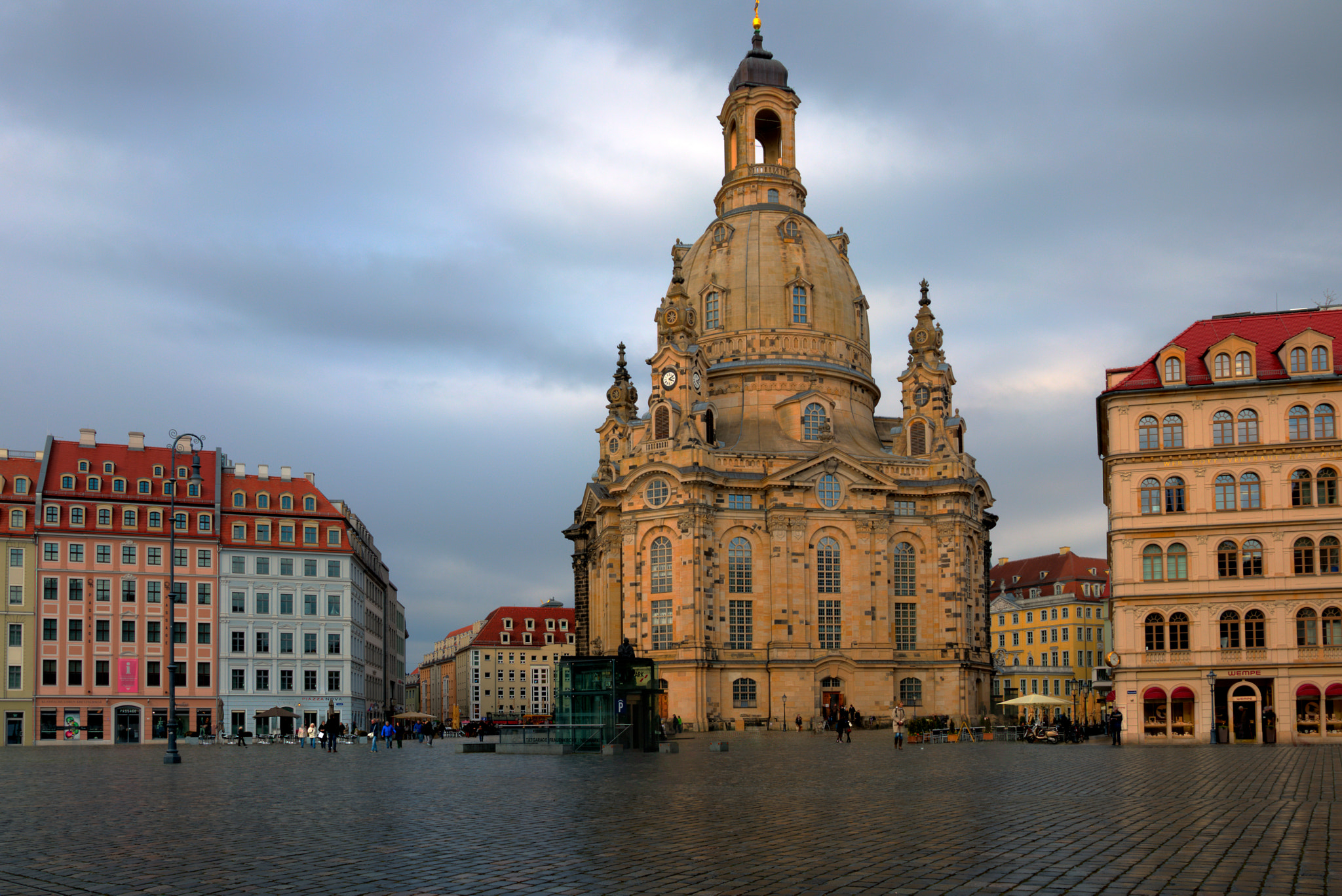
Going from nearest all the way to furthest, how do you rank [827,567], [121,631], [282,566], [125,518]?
[121,631], [125,518], [282,566], [827,567]

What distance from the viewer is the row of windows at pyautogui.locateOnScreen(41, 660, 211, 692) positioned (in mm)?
90188

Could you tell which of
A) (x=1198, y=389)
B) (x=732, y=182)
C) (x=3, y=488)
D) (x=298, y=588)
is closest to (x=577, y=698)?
(x=1198, y=389)

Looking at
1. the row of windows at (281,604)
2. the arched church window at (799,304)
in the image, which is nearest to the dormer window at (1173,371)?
the arched church window at (799,304)

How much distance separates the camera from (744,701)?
97.3 metres

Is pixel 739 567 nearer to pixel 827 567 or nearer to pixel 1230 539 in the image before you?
pixel 827 567

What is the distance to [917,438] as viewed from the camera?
10738 cm

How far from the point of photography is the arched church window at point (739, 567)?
9912cm

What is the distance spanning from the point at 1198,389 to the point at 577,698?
103 ft

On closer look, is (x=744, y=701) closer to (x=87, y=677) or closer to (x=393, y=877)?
(x=87, y=677)

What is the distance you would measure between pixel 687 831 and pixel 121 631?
272 feet

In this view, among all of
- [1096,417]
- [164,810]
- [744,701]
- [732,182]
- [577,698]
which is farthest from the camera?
[732,182]

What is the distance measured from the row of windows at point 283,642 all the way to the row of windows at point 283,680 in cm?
144

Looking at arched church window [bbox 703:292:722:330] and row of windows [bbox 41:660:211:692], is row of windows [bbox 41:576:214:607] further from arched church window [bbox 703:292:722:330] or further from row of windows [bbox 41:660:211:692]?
arched church window [bbox 703:292:722:330]

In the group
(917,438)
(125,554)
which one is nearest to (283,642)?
(125,554)
